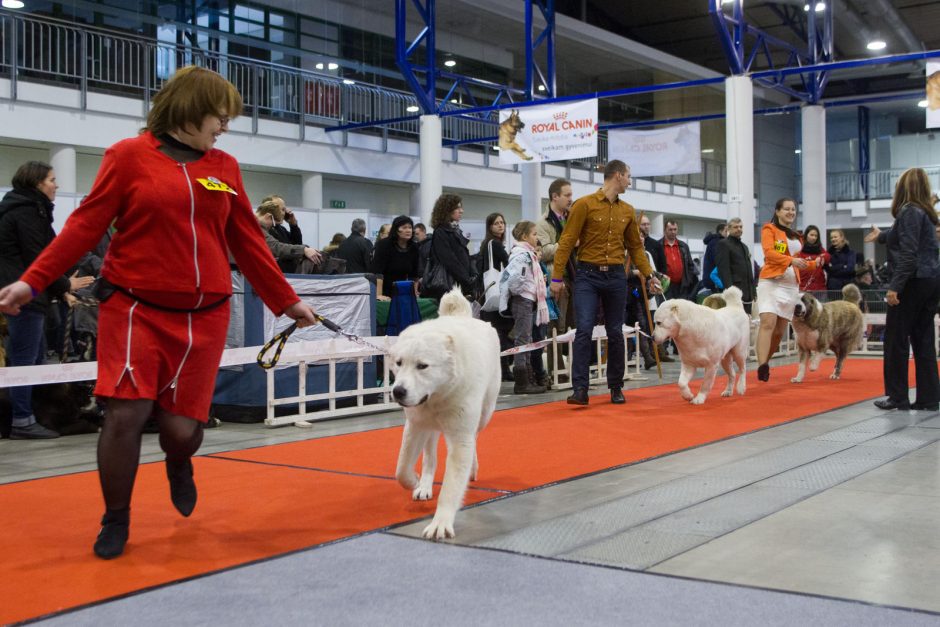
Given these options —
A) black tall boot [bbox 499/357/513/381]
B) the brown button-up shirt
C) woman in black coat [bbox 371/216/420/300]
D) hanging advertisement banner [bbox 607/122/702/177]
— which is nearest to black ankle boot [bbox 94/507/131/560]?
the brown button-up shirt

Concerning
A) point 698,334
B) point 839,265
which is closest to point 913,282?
point 698,334

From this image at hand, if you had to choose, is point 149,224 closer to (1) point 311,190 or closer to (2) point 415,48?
(2) point 415,48

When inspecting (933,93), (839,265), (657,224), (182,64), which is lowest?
(839,265)

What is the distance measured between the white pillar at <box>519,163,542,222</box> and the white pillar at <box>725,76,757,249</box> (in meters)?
5.53

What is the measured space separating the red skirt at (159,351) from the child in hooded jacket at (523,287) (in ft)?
15.5

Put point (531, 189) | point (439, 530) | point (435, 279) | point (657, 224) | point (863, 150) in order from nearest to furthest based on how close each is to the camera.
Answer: point (439, 530), point (435, 279), point (531, 189), point (657, 224), point (863, 150)

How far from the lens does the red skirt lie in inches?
117

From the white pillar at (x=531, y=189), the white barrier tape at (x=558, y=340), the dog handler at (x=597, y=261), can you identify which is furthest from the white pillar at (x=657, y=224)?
the dog handler at (x=597, y=261)

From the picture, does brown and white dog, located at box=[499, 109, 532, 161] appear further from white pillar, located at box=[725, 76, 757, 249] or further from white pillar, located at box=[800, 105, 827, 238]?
white pillar, located at box=[800, 105, 827, 238]

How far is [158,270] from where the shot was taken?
2.98 m

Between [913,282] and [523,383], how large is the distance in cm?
328

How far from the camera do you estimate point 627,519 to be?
3463mm

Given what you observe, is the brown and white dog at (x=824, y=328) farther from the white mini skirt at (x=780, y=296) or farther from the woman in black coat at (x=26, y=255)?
the woman in black coat at (x=26, y=255)

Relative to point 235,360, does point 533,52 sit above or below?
above
